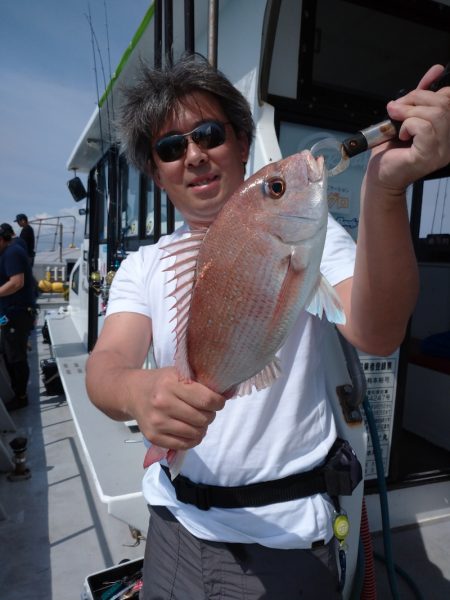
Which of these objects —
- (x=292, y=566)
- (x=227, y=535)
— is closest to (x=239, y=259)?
(x=227, y=535)

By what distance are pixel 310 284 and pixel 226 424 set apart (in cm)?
59

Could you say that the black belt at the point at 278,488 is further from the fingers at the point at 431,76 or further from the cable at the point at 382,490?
the fingers at the point at 431,76

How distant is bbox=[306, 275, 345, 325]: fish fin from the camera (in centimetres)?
92

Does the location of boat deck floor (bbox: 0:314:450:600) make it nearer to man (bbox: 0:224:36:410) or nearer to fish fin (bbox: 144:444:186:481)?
man (bbox: 0:224:36:410)

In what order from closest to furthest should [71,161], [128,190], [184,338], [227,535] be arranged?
[184,338] → [227,535] → [128,190] → [71,161]

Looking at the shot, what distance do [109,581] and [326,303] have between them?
2092 millimetres

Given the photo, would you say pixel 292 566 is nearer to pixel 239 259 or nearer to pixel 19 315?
pixel 239 259

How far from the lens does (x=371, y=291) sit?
3.27 feet

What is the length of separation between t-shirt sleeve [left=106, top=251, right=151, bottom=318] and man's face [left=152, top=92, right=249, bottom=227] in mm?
249

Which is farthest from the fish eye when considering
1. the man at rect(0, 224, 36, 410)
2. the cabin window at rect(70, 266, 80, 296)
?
the cabin window at rect(70, 266, 80, 296)

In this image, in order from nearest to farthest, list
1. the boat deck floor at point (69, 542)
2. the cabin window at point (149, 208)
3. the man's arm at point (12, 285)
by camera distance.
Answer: the boat deck floor at point (69, 542) → the cabin window at point (149, 208) → the man's arm at point (12, 285)

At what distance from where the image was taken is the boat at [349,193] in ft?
7.55

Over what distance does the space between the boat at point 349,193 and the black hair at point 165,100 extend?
421 mm

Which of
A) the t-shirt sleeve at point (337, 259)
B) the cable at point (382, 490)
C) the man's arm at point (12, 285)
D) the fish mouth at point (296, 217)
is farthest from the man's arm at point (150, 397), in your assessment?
the man's arm at point (12, 285)
